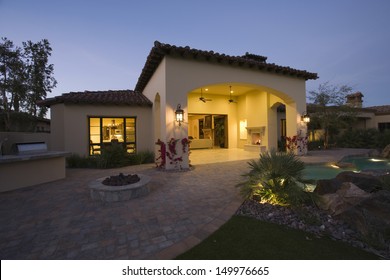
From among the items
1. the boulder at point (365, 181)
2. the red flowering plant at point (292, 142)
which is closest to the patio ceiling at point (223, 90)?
the red flowering plant at point (292, 142)

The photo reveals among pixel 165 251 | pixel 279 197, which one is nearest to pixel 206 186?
pixel 279 197

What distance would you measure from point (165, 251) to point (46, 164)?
6.42 metres

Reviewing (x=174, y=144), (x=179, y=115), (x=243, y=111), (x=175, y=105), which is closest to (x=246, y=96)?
(x=243, y=111)

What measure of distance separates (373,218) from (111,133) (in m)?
11.4

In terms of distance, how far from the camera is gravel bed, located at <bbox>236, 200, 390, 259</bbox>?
2.94 m

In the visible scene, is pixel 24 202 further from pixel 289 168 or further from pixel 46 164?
pixel 289 168

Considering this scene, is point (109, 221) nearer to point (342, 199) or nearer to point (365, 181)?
point (342, 199)

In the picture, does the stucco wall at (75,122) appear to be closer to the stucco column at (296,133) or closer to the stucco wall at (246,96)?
the stucco wall at (246,96)

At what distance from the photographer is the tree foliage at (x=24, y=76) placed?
712 inches

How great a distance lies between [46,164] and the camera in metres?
6.89

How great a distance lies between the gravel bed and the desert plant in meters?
0.24

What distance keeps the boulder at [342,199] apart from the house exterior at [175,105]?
18.2 ft

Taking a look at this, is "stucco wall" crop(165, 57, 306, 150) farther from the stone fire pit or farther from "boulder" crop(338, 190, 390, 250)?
"boulder" crop(338, 190, 390, 250)
